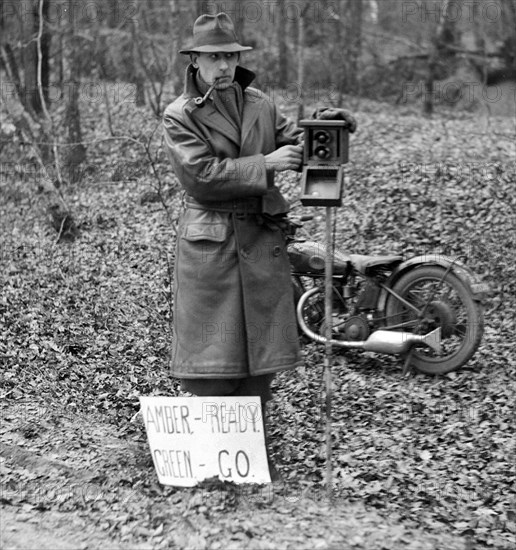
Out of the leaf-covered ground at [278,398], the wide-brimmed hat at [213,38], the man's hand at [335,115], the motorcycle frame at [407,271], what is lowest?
the leaf-covered ground at [278,398]

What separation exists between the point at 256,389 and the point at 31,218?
7472mm

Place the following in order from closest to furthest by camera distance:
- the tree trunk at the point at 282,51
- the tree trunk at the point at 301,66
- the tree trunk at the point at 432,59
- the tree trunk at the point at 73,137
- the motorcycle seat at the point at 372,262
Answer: the motorcycle seat at the point at 372,262 < the tree trunk at the point at 73,137 < the tree trunk at the point at 301,66 < the tree trunk at the point at 432,59 < the tree trunk at the point at 282,51

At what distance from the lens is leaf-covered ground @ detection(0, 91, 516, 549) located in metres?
4.72

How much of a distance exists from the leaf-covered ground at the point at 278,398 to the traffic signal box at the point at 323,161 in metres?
1.58

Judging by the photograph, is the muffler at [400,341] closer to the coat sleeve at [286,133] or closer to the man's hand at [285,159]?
the coat sleeve at [286,133]

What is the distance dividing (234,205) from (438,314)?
8.38 feet

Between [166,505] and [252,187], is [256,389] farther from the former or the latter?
[252,187]

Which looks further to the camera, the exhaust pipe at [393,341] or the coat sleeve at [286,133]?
the exhaust pipe at [393,341]

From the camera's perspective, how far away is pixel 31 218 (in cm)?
1204

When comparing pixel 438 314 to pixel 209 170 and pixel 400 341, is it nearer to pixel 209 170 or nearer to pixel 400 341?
pixel 400 341

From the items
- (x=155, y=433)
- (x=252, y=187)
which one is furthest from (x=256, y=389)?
(x=252, y=187)

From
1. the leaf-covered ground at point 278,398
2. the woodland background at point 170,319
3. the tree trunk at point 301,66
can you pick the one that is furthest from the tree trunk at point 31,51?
the tree trunk at point 301,66

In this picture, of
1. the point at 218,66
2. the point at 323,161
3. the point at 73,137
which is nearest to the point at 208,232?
the point at 323,161

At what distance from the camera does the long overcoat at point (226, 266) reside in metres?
4.96
